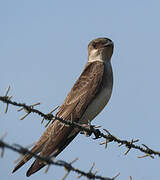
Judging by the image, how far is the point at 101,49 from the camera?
910 centimetres

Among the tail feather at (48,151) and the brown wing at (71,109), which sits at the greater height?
the brown wing at (71,109)

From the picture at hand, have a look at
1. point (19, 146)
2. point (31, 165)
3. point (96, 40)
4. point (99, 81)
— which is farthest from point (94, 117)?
point (19, 146)

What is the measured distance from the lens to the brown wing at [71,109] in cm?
662

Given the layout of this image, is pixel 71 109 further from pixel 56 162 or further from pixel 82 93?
pixel 56 162

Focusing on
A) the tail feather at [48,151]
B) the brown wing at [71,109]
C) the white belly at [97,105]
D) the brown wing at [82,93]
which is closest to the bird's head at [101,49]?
the brown wing at [71,109]

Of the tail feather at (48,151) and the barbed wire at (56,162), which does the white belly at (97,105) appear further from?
the barbed wire at (56,162)

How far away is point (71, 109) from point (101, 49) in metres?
2.31

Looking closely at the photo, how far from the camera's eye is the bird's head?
893cm

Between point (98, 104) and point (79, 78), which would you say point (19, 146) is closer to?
point (98, 104)

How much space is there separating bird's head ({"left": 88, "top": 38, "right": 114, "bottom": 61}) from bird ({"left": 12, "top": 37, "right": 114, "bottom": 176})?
0.31 meters

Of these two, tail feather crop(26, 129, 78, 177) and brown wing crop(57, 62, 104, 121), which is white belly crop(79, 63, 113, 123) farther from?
tail feather crop(26, 129, 78, 177)

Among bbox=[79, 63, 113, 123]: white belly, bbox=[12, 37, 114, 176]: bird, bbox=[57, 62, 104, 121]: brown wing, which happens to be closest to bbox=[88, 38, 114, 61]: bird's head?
bbox=[12, 37, 114, 176]: bird

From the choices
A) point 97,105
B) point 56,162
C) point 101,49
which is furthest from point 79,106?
point 56,162

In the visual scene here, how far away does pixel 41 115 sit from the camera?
3889 mm
